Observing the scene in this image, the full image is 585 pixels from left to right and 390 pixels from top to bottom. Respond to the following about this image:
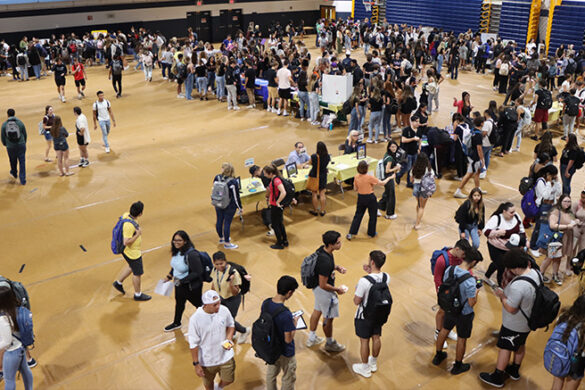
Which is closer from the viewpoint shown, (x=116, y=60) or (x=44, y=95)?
(x=116, y=60)

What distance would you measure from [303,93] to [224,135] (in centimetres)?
277

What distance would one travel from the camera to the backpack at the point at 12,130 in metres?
10.8

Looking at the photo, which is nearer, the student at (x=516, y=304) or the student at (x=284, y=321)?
the student at (x=284, y=321)

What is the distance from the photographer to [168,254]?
8828 millimetres

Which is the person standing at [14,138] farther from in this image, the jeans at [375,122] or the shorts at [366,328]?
the shorts at [366,328]

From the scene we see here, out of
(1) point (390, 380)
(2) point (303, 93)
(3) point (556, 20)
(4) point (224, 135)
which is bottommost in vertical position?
(1) point (390, 380)

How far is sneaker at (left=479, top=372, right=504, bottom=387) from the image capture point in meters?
5.77

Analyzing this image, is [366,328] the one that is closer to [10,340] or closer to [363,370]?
[363,370]

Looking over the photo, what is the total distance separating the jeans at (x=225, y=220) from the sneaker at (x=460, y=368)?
4181 millimetres

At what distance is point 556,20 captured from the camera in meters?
24.5

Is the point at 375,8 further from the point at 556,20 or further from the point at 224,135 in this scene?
the point at 224,135

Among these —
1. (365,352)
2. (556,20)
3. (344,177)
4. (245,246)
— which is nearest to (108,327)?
(245,246)

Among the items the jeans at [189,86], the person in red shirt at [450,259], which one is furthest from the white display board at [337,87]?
the person in red shirt at [450,259]

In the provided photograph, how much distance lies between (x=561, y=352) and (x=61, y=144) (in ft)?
34.5
